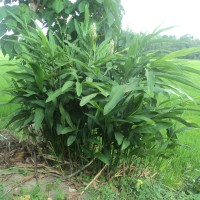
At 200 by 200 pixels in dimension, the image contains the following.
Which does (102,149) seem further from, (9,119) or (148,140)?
(9,119)

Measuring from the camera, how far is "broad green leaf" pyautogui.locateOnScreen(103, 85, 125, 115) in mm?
2146

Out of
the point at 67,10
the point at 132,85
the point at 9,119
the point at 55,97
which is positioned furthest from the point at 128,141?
the point at 67,10

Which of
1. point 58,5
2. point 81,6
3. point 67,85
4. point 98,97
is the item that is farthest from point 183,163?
point 58,5

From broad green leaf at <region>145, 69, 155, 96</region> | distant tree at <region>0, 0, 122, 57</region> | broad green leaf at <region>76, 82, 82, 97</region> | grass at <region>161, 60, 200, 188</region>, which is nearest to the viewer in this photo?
broad green leaf at <region>145, 69, 155, 96</region>

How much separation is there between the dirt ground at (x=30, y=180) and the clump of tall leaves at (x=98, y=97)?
0.57 feet

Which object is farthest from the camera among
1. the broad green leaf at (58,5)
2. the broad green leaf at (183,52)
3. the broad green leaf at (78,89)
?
the broad green leaf at (58,5)

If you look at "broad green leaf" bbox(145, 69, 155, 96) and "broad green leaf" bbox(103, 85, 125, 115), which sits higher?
"broad green leaf" bbox(145, 69, 155, 96)

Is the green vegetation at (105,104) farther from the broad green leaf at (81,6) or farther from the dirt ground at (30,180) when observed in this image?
the broad green leaf at (81,6)

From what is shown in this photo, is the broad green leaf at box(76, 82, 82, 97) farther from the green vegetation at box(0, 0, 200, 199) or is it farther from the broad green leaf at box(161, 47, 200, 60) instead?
the broad green leaf at box(161, 47, 200, 60)

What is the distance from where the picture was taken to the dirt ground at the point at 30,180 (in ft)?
7.69

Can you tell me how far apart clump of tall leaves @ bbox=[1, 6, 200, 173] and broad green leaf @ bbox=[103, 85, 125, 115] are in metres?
0.02

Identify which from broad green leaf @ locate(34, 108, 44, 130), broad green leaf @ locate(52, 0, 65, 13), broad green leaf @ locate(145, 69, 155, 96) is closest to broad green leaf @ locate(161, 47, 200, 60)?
broad green leaf @ locate(145, 69, 155, 96)

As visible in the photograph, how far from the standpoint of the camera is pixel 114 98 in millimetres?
2168

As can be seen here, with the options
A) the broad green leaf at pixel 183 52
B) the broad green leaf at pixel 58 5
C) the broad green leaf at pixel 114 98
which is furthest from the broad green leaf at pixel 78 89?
the broad green leaf at pixel 58 5
